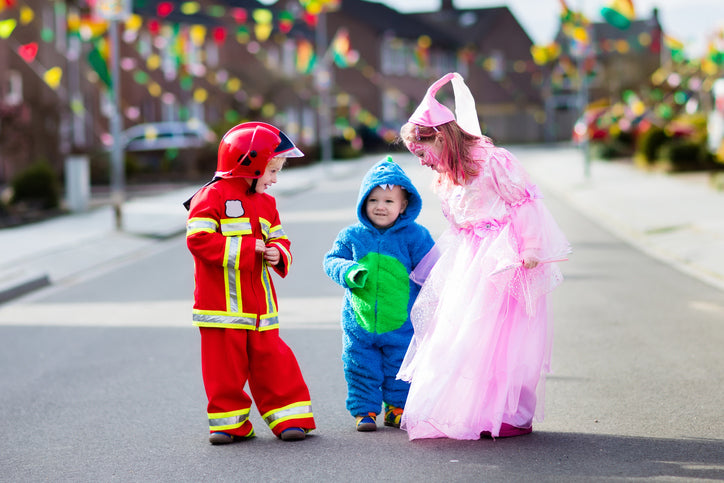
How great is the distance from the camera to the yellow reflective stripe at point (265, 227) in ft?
16.3

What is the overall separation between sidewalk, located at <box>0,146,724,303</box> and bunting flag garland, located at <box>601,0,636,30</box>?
3.74 metres

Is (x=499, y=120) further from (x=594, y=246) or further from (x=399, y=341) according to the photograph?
(x=399, y=341)

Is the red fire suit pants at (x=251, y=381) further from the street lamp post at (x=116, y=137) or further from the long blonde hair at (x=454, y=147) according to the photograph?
the street lamp post at (x=116, y=137)

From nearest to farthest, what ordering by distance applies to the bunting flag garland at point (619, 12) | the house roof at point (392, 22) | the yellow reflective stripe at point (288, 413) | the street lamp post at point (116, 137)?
the yellow reflective stripe at point (288, 413) < the street lamp post at point (116, 137) < the bunting flag garland at point (619, 12) < the house roof at point (392, 22)

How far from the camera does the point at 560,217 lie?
18.5 meters

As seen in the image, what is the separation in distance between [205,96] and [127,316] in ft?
114

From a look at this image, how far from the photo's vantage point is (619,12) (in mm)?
22500

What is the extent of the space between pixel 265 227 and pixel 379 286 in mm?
630

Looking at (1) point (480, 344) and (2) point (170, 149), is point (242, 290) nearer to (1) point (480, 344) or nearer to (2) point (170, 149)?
(1) point (480, 344)

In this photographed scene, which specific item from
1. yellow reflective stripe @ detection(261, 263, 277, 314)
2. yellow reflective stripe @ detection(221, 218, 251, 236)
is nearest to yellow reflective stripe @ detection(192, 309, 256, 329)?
yellow reflective stripe @ detection(261, 263, 277, 314)

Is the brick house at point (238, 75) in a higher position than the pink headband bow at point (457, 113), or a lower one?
higher

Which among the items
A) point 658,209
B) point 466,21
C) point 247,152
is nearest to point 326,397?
point 247,152

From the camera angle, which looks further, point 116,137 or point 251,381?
point 116,137

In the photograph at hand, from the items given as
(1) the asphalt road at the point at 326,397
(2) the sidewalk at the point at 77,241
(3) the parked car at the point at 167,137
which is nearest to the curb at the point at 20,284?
(2) the sidewalk at the point at 77,241
